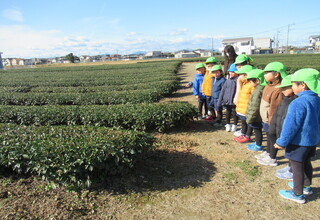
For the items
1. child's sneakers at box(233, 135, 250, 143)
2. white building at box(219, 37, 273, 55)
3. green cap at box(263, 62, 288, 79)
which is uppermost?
white building at box(219, 37, 273, 55)

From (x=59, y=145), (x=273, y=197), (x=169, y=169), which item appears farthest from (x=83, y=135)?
(x=273, y=197)

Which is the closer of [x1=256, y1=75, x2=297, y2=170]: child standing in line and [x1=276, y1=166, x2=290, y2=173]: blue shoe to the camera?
[x1=256, y1=75, x2=297, y2=170]: child standing in line

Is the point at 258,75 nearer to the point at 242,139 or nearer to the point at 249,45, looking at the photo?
the point at 242,139

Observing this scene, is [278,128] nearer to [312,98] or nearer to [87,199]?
[312,98]

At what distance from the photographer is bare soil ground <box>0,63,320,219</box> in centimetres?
339

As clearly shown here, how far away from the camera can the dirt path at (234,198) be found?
334 centimetres

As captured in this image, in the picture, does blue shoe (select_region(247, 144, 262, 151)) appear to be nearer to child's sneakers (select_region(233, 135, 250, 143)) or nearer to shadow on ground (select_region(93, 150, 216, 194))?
child's sneakers (select_region(233, 135, 250, 143))

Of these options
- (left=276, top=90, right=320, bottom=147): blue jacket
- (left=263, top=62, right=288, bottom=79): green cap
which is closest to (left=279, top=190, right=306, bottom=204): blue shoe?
(left=276, top=90, right=320, bottom=147): blue jacket

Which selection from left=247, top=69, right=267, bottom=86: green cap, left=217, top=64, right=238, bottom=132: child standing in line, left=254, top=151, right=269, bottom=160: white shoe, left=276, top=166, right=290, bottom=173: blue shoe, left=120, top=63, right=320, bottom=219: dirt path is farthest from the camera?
left=217, top=64, right=238, bottom=132: child standing in line

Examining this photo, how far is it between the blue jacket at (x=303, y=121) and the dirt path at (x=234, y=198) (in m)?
1.03

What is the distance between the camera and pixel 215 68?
6.81 meters

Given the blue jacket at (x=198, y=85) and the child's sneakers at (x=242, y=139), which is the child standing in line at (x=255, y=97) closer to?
the child's sneakers at (x=242, y=139)

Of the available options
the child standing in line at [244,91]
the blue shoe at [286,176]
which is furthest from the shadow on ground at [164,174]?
the child standing in line at [244,91]

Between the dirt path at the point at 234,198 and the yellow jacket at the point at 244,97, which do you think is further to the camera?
the yellow jacket at the point at 244,97
